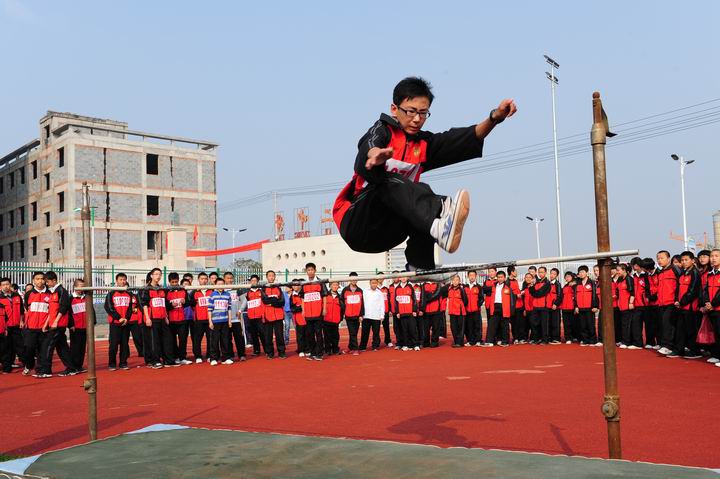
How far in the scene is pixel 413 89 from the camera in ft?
10.9

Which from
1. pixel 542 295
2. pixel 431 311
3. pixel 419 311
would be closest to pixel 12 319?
pixel 419 311

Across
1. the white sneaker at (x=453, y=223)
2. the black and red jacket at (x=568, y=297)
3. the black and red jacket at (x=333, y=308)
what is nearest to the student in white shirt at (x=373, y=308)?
the black and red jacket at (x=333, y=308)

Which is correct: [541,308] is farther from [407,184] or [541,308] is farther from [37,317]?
[407,184]

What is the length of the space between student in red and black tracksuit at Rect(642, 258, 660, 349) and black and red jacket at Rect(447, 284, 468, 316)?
356cm

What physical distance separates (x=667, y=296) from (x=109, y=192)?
34.7 m

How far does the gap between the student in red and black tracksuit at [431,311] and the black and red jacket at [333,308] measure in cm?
204

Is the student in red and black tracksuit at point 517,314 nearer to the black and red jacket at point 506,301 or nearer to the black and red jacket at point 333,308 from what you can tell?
the black and red jacket at point 506,301

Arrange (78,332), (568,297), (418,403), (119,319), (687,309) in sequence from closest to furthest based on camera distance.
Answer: (418,403) < (687,309) < (119,319) < (78,332) < (568,297)

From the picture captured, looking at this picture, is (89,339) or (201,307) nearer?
(89,339)

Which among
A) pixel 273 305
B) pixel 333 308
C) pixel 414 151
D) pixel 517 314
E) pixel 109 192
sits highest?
pixel 109 192

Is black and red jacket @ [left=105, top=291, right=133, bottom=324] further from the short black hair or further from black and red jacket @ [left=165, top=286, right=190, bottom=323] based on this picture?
the short black hair

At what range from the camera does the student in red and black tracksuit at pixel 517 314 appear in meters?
14.0

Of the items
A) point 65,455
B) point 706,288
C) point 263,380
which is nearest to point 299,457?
point 65,455

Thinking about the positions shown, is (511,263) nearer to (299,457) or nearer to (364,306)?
(299,457)
